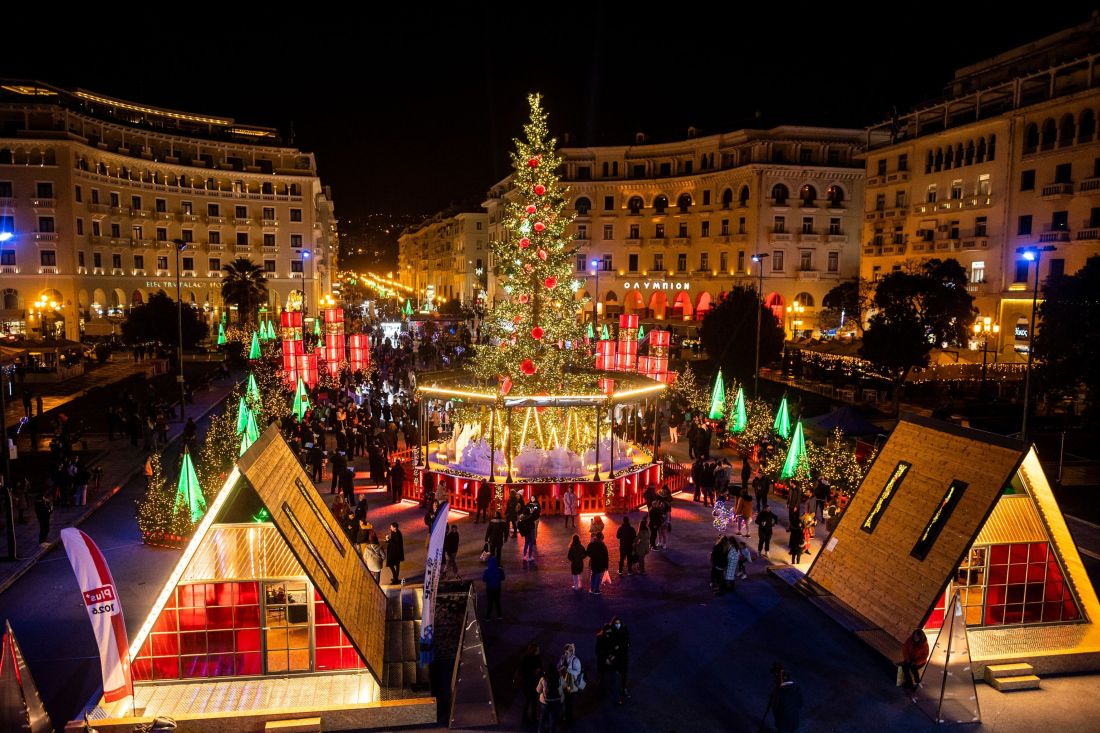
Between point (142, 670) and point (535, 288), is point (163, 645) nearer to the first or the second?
point (142, 670)

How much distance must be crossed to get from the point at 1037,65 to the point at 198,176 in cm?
6011

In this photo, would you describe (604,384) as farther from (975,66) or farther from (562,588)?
(975,66)

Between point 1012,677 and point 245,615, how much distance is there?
10.9 meters

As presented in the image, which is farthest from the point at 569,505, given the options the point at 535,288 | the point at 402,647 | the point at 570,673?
the point at 570,673

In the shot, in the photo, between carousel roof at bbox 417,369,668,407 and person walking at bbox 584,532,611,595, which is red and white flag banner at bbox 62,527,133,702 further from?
carousel roof at bbox 417,369,668,407

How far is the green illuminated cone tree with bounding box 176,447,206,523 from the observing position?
1656cm

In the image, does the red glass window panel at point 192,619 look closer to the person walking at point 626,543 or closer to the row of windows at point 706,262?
the person walking at point 626,543

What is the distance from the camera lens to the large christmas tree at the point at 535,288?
2123 cm

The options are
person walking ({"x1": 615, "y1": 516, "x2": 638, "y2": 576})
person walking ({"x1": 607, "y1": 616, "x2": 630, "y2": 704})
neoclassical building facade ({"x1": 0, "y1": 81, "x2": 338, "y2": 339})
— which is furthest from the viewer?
neoclassical building facade ({"x1": 0, "y1": 81, "x2": 338, "y2": 339})

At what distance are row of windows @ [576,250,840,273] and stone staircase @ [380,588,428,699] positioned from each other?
40872 mm

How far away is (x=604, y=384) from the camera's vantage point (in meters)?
24.3

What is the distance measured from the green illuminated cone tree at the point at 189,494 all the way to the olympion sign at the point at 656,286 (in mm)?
52617

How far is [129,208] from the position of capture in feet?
200

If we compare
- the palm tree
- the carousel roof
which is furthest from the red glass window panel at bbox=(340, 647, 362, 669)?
the palm tree
